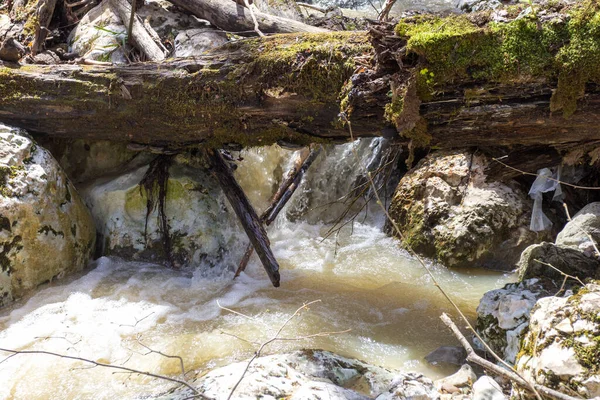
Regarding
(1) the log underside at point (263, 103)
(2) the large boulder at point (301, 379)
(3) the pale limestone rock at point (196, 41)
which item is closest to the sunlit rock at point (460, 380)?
(2) the large boulder at point (301, 379)

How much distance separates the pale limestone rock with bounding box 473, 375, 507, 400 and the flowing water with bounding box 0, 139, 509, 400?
52cm

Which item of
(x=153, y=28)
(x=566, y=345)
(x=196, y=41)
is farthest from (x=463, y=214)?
(x=153, y=28)

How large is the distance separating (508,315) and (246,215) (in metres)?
2.28

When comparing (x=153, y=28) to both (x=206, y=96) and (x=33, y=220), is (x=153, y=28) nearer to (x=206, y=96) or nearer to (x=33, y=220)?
(x=206, y=96)

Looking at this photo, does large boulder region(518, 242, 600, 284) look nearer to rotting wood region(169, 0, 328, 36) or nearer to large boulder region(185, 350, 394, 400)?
large boulder region(185, 350, 394, 400)

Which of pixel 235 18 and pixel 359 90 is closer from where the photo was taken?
pixel 359 90

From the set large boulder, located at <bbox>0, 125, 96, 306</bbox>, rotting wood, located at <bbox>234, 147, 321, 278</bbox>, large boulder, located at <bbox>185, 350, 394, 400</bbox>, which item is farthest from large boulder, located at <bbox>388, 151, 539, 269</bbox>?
large boulder, located at <bbox>0, 125, 96, 306</bbox>

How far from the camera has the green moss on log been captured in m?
2.62

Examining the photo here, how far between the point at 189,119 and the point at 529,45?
2.46 m

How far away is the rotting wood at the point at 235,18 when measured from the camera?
5734 mm

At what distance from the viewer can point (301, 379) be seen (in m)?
2.58

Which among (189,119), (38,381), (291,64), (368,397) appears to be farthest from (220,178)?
(368,397)

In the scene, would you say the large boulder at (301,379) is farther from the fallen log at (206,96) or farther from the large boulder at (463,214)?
the large boulder at (463,214)

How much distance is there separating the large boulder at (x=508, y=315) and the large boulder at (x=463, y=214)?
6.05ft
